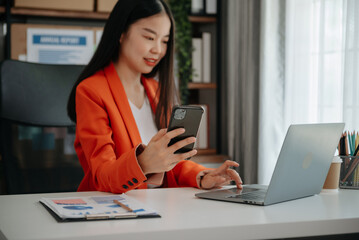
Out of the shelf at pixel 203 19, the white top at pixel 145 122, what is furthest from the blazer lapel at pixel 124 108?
the shelf at pixel 203 19

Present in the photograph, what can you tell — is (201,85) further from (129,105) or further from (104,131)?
(104,131)

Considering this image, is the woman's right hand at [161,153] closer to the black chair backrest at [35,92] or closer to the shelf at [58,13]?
the black chair backrest at [35,92]

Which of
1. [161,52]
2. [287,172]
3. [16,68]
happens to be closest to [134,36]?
[161,52]

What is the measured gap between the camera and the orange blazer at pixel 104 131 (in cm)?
131

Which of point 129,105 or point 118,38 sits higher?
point 118,38

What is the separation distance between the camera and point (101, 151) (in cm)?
131

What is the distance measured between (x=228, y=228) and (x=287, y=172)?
258 mm

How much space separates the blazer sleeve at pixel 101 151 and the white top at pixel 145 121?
19 cm

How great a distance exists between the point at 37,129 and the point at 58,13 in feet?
3.94

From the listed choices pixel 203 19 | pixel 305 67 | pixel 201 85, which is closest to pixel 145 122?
pixel 305 67

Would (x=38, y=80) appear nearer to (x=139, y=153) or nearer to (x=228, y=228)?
(x=139, y=153)

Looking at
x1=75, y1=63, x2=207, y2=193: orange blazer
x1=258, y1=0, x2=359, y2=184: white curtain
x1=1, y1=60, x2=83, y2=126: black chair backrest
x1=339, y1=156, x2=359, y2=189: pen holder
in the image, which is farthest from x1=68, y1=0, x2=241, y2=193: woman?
x1=258, y1=0, x2=359, y2=184: white curtain

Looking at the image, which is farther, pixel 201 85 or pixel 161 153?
pixel 201 85

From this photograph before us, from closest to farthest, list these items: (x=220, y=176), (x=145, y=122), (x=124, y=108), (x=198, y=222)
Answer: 1. (x=198, y=222)
2. (x=220, y=176)
3. (x=124, y=108)
4. (x=145, y=122)
